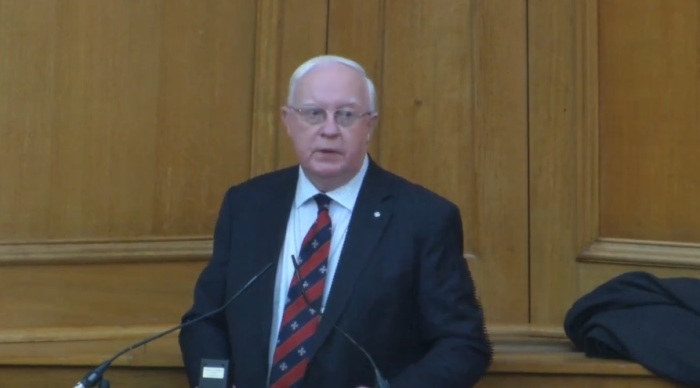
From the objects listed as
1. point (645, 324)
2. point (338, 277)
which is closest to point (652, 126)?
point (645, 324)

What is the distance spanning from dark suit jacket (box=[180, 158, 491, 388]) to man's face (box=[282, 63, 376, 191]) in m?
0.09

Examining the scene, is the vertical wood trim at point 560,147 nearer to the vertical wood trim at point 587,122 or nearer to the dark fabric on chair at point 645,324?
the vertical wood trim at point 587,122

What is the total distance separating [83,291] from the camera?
3.25 m

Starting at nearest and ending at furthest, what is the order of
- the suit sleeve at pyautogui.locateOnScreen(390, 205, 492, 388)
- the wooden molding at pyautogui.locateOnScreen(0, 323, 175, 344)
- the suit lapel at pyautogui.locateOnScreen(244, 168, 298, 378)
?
the suit sleeve at pyautogui.locateOnScreen(390, 205, 492, 388) < the suit lapel at pyautogui.locateOnScreen(244, 168, 298, 378) < the wooden molding at pyautogui.locateOnScreen(0, 323, 175, 344)

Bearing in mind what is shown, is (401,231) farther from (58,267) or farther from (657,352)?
(58,267)

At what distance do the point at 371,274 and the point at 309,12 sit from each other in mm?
997

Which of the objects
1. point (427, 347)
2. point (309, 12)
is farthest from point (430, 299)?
point (309, 12)

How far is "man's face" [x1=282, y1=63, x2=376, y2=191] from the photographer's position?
2615mm

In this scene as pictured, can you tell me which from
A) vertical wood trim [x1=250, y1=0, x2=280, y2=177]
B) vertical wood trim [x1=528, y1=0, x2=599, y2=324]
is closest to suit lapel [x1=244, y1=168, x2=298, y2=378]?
vertical wood trim [x1=250, y1=0, x2=280, y2=177]

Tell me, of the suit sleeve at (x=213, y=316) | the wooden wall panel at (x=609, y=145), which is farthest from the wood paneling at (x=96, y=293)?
the wooden wall panel at (x=609, y=145)

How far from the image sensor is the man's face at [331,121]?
2.62 m

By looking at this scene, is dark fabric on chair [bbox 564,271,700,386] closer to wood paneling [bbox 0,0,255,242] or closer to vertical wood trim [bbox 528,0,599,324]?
vertical wood trim [bbox 528,0,599,324]

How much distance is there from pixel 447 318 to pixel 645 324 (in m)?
0.46

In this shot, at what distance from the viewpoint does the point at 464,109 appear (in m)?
3.25
